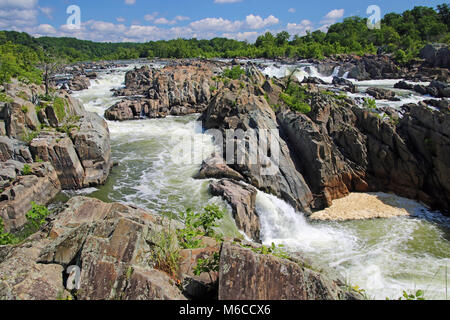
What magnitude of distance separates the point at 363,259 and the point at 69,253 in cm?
1049

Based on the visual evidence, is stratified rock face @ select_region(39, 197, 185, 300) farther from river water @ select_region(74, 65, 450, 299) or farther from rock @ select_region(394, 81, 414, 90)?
rock @ select_region(394, 81, 414, 90)

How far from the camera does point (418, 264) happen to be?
1093 cm

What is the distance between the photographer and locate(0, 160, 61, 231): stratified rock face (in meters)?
11.3

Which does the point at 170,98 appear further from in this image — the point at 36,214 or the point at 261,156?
the point at 36,214

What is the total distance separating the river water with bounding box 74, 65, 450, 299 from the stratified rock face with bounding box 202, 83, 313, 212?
31.5 inches

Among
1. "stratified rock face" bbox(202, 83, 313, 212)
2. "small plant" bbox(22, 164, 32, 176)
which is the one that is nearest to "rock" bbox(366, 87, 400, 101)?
"stratified rock face" bbox(202, 83, 313, 212)

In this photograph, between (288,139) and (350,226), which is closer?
(350,226)

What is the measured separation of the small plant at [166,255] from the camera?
4.86 meters

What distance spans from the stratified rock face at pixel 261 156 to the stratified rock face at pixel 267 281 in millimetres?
10711

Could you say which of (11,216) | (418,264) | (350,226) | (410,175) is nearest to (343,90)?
(410,175)

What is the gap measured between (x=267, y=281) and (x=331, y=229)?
35.8 ft

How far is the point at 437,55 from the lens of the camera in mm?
56062

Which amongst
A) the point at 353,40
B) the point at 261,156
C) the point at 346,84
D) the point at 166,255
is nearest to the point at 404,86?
the point at 346,84

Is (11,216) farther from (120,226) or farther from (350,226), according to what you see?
(350,226)
